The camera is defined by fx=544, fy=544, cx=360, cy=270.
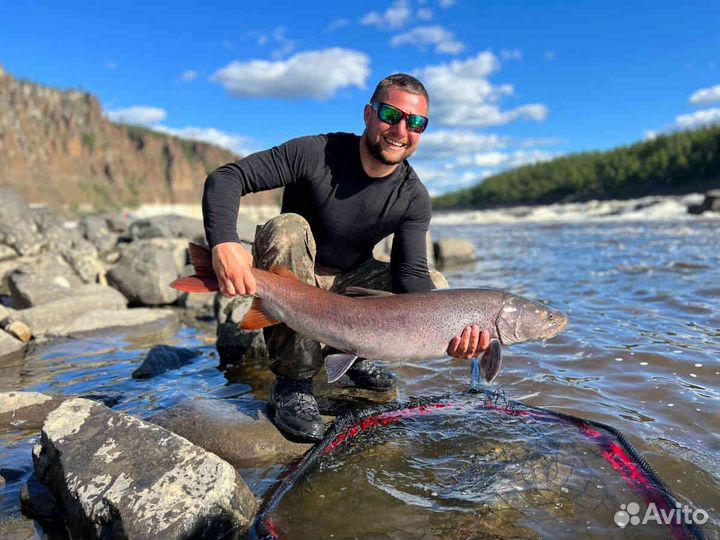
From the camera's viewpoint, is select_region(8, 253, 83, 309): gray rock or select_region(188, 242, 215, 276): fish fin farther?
select_region(8, 253, 83, 309): gray rock

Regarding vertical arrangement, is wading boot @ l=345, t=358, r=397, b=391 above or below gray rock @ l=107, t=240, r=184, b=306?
below

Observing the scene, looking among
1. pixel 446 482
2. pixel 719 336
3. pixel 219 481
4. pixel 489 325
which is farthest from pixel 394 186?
pixel 719 336

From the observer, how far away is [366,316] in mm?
3434

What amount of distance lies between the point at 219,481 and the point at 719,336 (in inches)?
220

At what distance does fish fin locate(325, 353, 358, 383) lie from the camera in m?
3.44

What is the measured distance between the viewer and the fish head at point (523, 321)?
11.9 ft

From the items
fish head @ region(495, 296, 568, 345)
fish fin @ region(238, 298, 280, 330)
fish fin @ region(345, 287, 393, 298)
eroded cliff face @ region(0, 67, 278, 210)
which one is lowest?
fish head @ region(495, 296, 568, 345)

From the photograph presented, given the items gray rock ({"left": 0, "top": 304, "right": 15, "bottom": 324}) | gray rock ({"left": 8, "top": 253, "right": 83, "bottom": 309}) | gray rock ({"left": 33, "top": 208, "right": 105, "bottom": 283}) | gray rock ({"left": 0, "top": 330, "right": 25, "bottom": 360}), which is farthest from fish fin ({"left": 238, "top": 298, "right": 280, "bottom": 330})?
gray rock ({"left": 33, "top": 208, "right": 105, "bottom": 283})

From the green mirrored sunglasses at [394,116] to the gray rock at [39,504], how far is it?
316cm

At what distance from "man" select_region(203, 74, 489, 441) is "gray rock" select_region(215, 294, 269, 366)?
1536mm

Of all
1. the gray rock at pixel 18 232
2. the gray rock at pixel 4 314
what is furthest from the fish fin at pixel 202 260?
the gray rock at pixel 18 232

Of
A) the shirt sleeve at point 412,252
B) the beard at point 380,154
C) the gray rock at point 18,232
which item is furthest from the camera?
the gray rock at point 18,232

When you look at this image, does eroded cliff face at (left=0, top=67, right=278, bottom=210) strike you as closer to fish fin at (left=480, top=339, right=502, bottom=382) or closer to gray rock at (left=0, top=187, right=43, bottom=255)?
gray rock at (left=0, top=187, right=43, bottom=255)

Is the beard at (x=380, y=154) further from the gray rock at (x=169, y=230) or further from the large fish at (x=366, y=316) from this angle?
the gray rock at (x=169, y=230)
